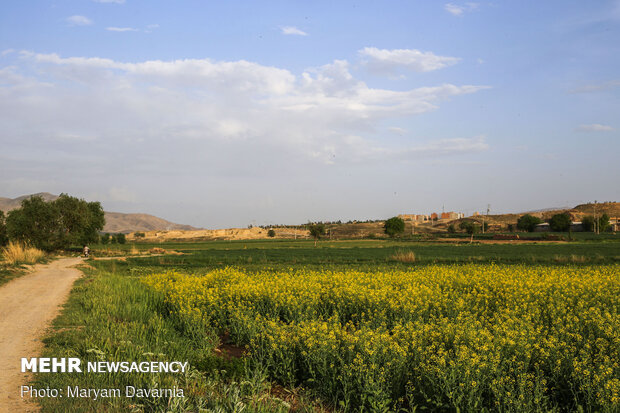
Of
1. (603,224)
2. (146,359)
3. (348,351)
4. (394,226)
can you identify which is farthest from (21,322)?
(603,224)

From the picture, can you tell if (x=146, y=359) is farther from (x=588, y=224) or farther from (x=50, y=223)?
(x=588, y=224)

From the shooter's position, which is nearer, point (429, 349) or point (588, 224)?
point (429, 349)

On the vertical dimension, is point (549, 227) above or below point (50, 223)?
below

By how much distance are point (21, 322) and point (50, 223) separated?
46.2 metres

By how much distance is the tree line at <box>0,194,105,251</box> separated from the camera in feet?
162

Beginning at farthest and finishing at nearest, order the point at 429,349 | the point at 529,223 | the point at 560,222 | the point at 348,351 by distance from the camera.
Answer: the point at 529,223 < the point at 560,222 < the point at 348,351 < the point at 429,349

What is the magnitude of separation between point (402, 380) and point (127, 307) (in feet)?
27.7

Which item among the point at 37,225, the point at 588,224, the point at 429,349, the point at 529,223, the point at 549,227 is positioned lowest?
the point at 549,227

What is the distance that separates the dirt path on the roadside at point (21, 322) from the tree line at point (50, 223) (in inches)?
1299

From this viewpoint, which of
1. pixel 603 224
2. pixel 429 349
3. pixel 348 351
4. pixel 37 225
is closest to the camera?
pixel 429 349

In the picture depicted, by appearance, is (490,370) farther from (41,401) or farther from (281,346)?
(41,401)

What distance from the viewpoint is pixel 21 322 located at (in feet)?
36.9

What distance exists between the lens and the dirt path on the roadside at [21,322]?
654cm

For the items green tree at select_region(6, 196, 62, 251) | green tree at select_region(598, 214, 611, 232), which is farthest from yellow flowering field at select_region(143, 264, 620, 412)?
green tree at select_region(598, 214, 611, 232)
